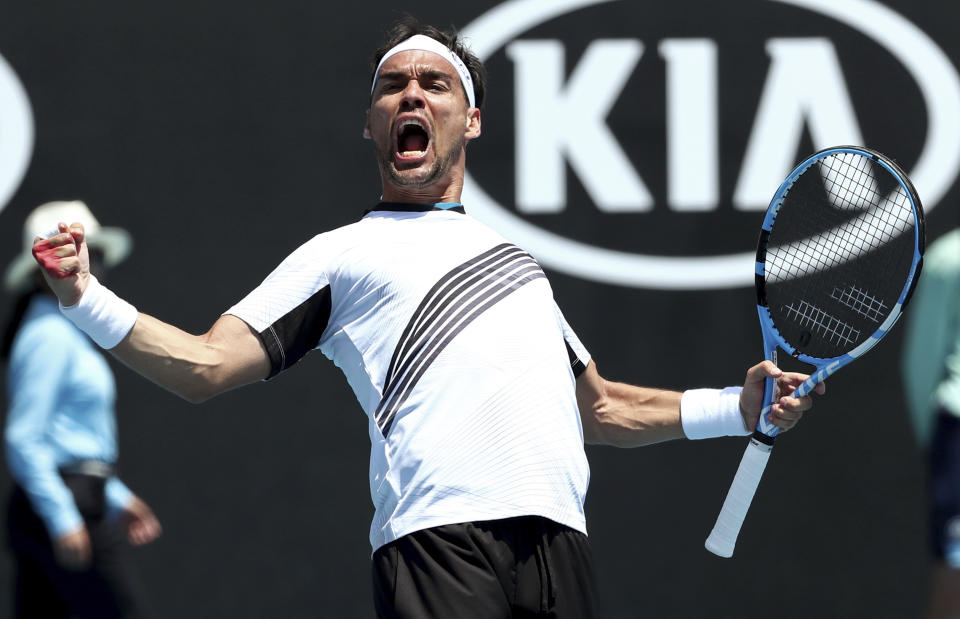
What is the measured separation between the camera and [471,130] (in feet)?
9.62

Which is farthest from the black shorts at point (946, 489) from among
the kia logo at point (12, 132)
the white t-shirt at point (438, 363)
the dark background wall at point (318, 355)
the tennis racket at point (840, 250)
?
the kia logo at point (12, 132)

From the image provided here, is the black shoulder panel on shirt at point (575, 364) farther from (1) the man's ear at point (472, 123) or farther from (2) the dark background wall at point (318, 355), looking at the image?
(2) the dark background wall at point (318, 355)

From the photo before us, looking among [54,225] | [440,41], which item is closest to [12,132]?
[54,225]

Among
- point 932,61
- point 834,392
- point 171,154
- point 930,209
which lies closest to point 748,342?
point 834,392

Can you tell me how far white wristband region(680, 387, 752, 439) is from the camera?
285 centimetres

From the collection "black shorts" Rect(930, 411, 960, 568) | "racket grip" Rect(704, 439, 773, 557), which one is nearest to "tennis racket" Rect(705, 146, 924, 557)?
"black shorts" Rect(930, 411, 960, 568)

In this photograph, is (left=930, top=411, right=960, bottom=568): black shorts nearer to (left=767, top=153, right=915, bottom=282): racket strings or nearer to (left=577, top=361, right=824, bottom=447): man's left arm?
(left=767, top=153, right=915, bottom=282): racket strings

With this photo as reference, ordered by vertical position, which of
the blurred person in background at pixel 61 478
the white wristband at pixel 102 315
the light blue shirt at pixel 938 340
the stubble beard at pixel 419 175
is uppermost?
the stubble beard at pixel 419 175

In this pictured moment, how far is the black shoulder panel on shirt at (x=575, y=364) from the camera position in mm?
2816

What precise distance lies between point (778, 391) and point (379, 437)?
0.78 meters

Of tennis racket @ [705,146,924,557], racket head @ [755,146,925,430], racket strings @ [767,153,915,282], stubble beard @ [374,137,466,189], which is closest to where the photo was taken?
stubble beard @ [374,137,466,189]

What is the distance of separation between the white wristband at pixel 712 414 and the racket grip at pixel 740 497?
9 cm

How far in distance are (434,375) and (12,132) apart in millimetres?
2782

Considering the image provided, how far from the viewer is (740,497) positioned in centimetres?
278
